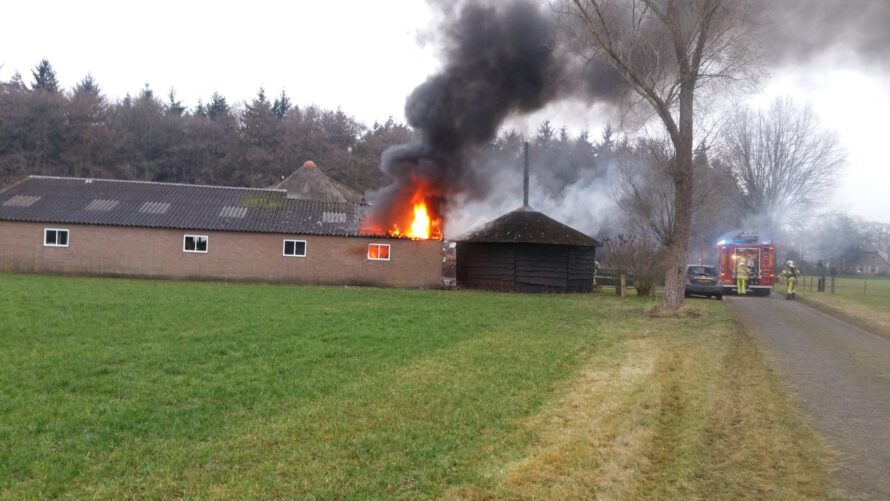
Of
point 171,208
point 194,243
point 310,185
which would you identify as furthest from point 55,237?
point 310,185

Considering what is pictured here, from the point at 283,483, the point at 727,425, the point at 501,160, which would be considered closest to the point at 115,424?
the point at 283,483

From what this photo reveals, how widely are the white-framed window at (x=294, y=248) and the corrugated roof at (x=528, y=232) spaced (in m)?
6.94

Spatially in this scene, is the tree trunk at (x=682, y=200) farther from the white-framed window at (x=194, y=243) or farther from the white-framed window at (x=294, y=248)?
the white-framed window at (x=194, y=243)

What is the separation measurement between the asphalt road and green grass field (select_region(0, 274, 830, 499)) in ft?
0.95

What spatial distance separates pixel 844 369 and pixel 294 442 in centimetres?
860

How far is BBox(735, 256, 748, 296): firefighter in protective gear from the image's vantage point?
3125 cm

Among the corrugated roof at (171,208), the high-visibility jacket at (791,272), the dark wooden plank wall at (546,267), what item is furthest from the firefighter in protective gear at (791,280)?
the corrugated roof at (171,208)

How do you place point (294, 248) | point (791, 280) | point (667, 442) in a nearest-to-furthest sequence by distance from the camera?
point (667, 442) → point (294, 248) → point (791, 280)

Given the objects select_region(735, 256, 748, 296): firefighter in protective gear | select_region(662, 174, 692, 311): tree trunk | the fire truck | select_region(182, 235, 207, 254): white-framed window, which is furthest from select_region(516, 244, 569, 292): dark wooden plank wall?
select_region(182, 235, 207, 254): white-framed window

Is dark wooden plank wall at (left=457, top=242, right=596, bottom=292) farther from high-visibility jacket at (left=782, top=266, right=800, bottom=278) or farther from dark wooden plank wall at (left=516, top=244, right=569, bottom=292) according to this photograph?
high-visibility jacket at (left=782, top=266, right=800, bottom=278)

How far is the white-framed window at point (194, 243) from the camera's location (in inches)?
1104

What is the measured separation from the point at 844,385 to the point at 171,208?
27.6 metres

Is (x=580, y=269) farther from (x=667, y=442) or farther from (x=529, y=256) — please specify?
(x=667, y=442)

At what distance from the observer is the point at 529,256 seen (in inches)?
1120
